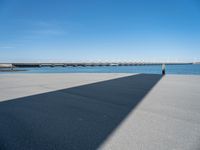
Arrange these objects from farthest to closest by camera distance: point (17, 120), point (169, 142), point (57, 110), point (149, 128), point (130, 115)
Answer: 1. point (57, 110)
2. point (130, 115)
3. point (17, 120)
4. point (149, 128)
5. point (169, 142)

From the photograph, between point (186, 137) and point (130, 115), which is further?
point (130, 115)

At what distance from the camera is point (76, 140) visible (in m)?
2.11

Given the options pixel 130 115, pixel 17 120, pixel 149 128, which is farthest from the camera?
pixel 130 115

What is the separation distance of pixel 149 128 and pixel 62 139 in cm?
129

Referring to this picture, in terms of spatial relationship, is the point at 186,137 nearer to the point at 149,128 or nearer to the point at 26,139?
the point at 149,128

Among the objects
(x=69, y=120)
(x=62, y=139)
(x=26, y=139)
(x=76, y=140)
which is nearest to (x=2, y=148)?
(x=26, y=139)

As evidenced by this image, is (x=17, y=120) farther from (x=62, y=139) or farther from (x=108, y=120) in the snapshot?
(x=108, y=120)

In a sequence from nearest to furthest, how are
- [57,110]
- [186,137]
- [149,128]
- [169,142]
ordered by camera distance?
[169,142]
[186,137]
[149,128]
[57,110]

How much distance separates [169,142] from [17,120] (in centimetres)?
242

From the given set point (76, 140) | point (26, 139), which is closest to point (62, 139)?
point (76, 140)

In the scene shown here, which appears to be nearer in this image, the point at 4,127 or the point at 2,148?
the point at 2,148

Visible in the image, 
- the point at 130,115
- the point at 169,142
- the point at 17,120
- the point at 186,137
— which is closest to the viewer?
the point at 169,142

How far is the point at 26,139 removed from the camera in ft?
6.94

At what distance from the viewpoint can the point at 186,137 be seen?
7.14 ft
